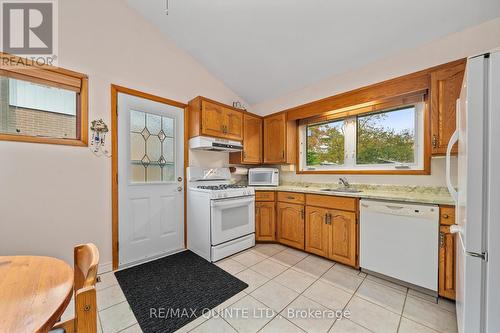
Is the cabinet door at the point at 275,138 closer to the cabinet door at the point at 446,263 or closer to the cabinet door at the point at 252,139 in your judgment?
the cabinet door at the point at 252,139

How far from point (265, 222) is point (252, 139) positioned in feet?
4.69

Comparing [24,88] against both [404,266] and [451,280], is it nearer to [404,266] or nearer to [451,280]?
[404,266]

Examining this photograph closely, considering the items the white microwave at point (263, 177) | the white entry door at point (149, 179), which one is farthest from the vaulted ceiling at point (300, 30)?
the white microwave at point (263, 177)

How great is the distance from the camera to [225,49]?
110 inches

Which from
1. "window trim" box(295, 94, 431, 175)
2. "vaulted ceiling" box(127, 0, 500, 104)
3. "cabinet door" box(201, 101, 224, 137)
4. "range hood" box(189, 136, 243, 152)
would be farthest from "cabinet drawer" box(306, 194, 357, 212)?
"vaulted ceiling" box(127, 0, 500, 104)

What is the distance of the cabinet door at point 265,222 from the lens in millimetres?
3004

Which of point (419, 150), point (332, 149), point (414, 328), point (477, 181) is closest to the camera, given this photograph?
point (477, 181)

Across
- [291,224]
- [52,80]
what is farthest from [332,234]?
[52,80]

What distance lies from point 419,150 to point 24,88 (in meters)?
4.13

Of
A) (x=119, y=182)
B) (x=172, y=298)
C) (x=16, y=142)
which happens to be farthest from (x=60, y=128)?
(x=172, y=298)

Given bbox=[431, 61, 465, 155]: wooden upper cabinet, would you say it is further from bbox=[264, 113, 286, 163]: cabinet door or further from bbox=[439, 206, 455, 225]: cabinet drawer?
bbox=[264, 113, 286, 163]: cabinet door

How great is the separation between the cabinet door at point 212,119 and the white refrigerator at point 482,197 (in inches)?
97.8

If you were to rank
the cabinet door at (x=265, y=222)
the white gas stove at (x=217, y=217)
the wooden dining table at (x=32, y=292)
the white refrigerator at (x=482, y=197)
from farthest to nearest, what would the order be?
the cabinet door at (x=265, y=222), the white gas stove at (x=217, y=217), the white refrigerator at (x=482, y=197), the wooden dining table at (x=32, y=292)

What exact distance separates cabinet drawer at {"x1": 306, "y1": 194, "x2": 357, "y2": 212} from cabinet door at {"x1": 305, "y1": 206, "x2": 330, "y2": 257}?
0.24ft
